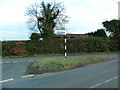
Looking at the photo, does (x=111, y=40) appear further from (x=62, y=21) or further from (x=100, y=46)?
(x=62, y=21)

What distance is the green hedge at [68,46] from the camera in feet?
117

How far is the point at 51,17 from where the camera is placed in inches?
1882

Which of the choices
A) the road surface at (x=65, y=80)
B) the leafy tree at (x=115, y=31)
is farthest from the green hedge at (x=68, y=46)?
the road surface at (x=65, y=80)

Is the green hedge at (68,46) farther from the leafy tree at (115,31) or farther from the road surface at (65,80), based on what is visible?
the road surface at (65,80)

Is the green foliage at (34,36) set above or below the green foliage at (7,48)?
above

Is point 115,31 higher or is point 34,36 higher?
point 115,31

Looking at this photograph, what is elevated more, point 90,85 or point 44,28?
point 44,28

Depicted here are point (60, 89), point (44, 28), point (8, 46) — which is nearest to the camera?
point (60, 89)

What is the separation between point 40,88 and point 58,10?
3961 centimetres

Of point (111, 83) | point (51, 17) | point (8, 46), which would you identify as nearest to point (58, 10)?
point (51, 17)

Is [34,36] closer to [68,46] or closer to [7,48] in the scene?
[68,46]

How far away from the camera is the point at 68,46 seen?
36656 mm

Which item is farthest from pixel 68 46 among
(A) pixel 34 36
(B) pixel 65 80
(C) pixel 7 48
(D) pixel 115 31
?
(B) pixel 65 80

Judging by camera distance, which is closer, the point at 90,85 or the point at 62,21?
the point at 90,85
